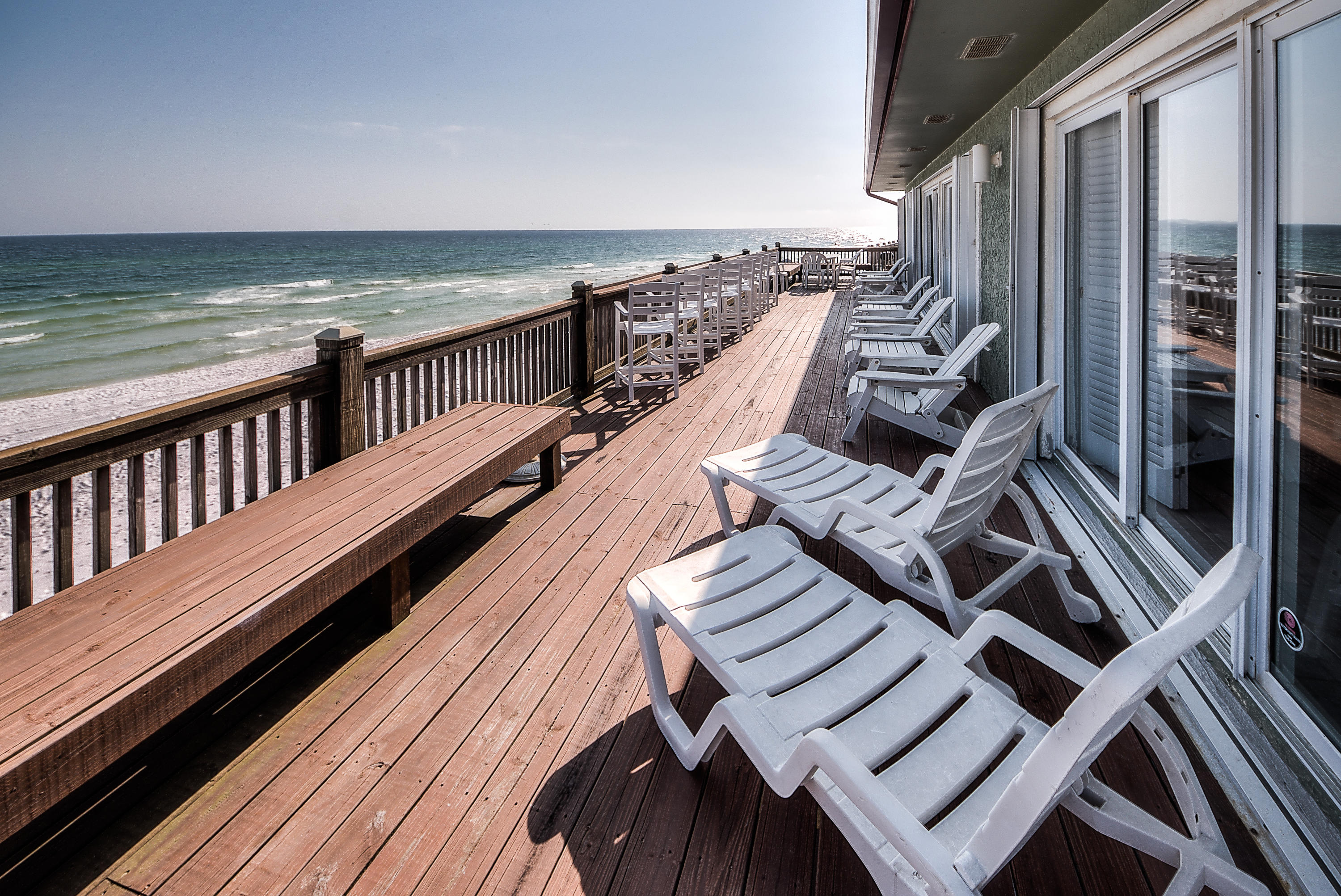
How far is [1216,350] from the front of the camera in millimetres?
1939

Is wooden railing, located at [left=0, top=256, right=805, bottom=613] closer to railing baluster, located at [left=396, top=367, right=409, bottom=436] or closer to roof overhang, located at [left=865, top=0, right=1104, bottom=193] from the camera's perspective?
railing baluster, located at [left=396, top=367, right=409, bottom=436]

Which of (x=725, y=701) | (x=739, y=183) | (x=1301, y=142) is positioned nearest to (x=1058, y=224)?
(x=1301, y=142)

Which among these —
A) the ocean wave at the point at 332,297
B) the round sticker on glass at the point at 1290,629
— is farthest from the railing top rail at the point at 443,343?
the ocean wave at the point at 332,297

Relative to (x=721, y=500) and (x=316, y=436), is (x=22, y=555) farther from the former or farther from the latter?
(x=721, y=500)

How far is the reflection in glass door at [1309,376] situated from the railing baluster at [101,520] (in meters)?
Answer: 2.89

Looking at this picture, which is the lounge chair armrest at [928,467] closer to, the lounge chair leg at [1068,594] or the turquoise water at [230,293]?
the lounge chair leg at [1068,594]

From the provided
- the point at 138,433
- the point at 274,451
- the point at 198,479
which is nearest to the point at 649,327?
the point at 274,451

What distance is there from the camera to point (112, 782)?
1.62m

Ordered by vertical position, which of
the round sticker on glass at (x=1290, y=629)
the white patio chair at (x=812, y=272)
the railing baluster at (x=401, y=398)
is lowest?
the round sticker on glass at (x=1290, y=629)

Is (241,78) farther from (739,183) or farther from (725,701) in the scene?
(725,701)

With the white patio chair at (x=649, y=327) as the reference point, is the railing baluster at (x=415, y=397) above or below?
below

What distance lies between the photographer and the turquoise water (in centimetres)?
1554

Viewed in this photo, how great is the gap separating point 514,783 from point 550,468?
214cm

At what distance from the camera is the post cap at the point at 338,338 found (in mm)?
2752
